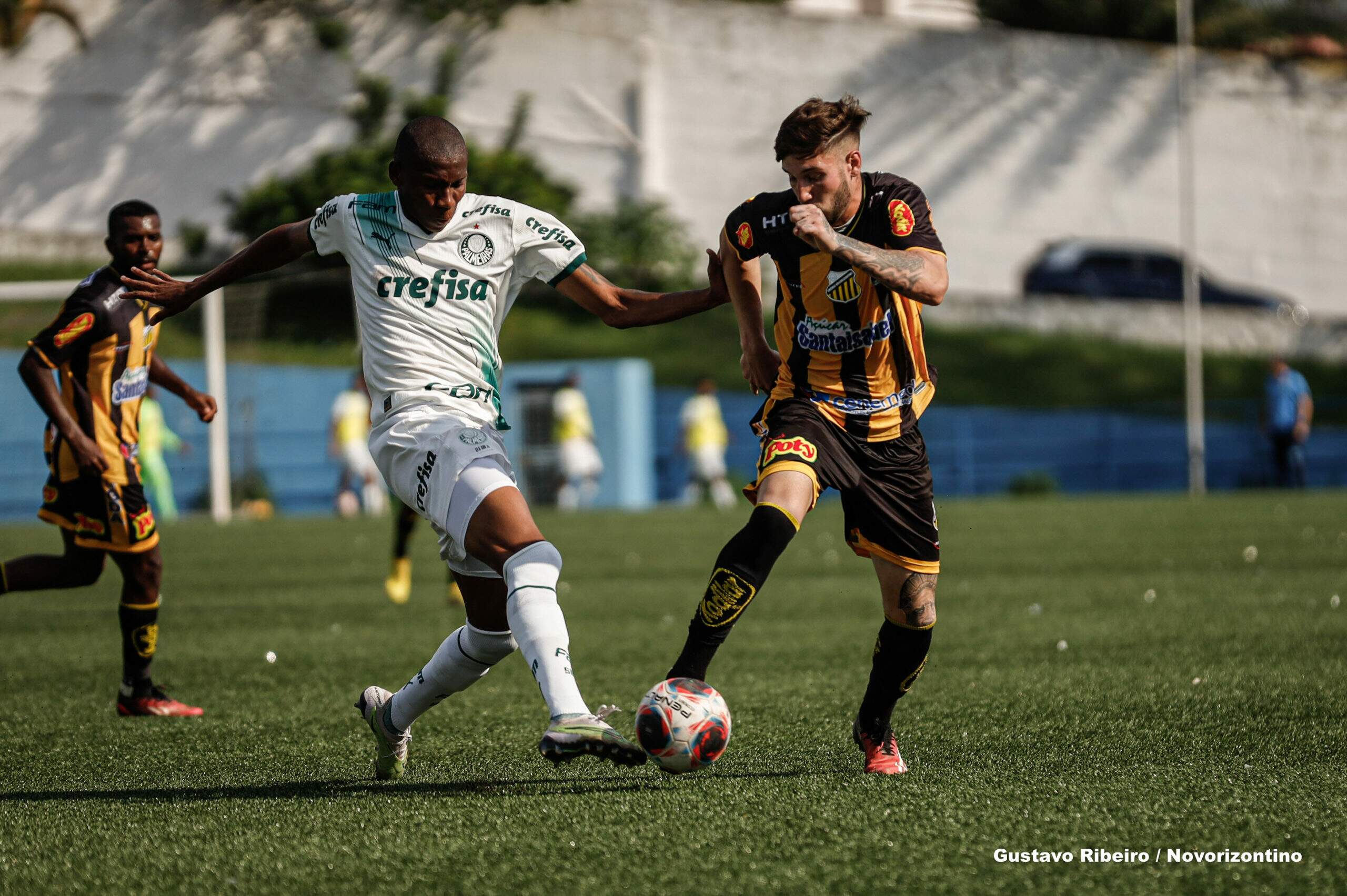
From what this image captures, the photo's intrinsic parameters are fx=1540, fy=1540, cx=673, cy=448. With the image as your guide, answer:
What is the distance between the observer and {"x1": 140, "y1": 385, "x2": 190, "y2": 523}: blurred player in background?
23.0m

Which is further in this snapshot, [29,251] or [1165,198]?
[1165,198]

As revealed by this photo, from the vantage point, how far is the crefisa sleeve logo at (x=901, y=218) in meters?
4.62

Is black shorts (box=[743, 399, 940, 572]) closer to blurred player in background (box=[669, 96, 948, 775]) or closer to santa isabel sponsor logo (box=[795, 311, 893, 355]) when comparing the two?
blurred player in background (box=[669, 96, 948, 775])

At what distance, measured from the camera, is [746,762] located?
5.06 meters

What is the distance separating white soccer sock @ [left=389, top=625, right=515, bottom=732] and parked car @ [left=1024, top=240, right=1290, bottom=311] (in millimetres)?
35036

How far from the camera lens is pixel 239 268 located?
191 inches

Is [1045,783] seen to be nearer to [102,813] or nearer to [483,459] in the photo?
[483,459]

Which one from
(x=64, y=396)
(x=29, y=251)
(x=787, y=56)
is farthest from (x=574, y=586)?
(x=787, y=56)

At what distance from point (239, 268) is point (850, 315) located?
6.30 feet

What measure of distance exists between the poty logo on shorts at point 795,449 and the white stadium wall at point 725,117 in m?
31.4

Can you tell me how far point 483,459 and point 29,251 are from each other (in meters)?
31.7

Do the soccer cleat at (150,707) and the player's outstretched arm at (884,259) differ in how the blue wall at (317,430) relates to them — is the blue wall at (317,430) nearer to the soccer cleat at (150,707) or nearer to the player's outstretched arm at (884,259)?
the soccer cleat at (150,707)

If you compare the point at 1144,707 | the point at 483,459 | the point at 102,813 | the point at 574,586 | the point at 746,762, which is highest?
the point at 483,459

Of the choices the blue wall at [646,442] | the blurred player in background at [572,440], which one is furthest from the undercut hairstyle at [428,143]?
the blurred player in background at [572,440]
